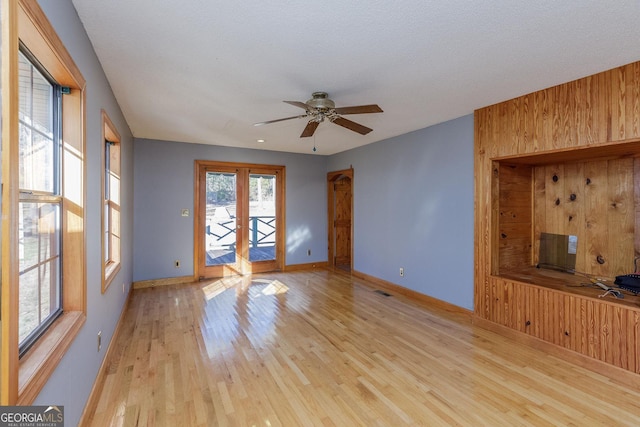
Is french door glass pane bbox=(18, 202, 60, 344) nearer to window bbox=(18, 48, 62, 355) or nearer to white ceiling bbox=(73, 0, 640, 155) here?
window bbox=(18, 48, 62, 355)

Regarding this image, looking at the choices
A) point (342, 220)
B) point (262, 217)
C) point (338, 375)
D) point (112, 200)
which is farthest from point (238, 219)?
point (338, 375)

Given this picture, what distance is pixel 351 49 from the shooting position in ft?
7.13

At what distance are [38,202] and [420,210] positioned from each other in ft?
13.4

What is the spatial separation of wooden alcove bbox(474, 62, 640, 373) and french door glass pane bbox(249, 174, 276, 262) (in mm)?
3918

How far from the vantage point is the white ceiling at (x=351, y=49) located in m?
1.74

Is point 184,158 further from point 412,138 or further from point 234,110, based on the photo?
point 412,138

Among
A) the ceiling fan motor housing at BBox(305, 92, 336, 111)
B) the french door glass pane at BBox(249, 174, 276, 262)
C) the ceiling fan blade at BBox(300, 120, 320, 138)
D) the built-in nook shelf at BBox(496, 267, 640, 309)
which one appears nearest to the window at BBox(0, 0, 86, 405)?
the ceiling fan motor housing at BBox(305, 92, 336, 111)

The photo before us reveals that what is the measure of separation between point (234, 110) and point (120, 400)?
9.71 feet

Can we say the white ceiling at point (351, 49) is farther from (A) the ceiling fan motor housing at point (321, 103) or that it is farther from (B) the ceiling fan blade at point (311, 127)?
(B) the ceiling fan blade at point (311, 127)

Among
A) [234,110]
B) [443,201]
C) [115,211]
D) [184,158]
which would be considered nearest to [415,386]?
[443,201]

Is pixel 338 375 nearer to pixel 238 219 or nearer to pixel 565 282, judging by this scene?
pixel 565 282

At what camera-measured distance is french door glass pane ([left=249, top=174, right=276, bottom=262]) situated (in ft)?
19.6

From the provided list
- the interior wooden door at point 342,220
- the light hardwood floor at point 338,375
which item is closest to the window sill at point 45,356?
the light hardwood floor at point 338,375

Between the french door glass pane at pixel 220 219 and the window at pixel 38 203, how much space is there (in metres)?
3.85
